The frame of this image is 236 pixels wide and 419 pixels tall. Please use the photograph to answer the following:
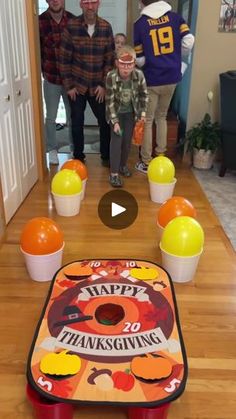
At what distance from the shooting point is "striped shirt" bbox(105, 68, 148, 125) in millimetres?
2900

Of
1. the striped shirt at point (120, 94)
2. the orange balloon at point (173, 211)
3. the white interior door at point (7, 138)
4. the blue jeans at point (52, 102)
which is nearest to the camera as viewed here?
the orange balloon at point (173, 211)

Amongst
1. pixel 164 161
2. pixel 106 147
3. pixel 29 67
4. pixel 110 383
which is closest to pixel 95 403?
pixel 110 383

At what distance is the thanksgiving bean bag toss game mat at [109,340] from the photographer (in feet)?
3.71

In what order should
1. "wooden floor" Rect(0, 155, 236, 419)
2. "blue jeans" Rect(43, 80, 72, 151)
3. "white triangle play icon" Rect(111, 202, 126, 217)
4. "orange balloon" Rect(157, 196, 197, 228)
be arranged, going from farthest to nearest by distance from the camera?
1. "blue jeans" Rect(43, 80, 72, 151)
2. "white triangle play icon" Rect(111, 202, 126, 217)
3. "orange balloon" Rect(157, 196, 197, 228)
4. "wooden floor" Rect(0, 155, 236, 419)

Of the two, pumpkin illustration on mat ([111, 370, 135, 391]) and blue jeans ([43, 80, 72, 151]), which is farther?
blue jeans ([43, 80, 72, 151])

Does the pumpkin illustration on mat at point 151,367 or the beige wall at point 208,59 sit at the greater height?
the beige wall at point 208,59

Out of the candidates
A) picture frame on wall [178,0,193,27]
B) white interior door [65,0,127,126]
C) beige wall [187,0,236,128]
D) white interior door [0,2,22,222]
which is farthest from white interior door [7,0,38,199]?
white interior door [65,0,127,126]

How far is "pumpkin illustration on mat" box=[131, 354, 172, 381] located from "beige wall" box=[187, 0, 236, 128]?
2934 mm

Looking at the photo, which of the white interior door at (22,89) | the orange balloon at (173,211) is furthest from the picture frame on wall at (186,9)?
the orange balloon at (173,211)

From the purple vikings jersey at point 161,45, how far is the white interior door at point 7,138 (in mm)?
1257

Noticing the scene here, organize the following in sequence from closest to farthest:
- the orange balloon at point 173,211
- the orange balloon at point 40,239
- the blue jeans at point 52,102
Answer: the orange balloon at point 40,239 → the orange balloon at point 173,211 → the blue jeans at point 52,102

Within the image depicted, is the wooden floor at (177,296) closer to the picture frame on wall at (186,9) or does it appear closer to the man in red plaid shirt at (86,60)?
the man in red plaid shirt at (86,60)
